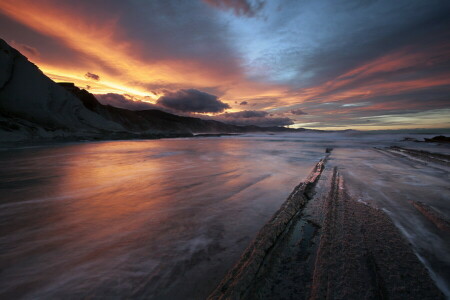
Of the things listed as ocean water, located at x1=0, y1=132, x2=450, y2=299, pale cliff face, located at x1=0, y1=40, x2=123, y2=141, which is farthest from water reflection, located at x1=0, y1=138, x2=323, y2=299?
pale cliff face, located at x1=0, y1=40, x2=123, y2=141

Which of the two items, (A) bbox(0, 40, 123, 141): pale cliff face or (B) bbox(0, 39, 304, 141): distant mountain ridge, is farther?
(A) bbox(0, 40, 123, 141): pale cliff face

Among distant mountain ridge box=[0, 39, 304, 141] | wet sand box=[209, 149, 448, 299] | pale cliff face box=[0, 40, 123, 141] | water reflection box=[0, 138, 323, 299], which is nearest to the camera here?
wet sand box=[209, 149, 448, 299]

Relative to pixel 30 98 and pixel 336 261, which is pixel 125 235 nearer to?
pixel 336 261

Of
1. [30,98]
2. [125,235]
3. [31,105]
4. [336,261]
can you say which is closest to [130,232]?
[125,235]

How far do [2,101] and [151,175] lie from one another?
93.8ft

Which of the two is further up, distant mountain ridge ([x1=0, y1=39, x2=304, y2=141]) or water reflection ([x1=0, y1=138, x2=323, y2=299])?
distant mountain ridge ([x1=0, y1=39, x2=304, y2=141])

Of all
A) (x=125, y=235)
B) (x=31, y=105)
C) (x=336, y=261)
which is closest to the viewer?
(x=336, y=261)

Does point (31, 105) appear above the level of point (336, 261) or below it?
above

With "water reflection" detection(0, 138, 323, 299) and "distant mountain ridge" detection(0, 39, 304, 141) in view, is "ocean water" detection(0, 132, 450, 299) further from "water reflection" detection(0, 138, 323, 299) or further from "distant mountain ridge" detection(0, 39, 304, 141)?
"distant mountain ridge" detection(0, 39, 304, 141)

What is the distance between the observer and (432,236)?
2.32 meters

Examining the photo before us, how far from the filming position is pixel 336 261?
6.06 feet

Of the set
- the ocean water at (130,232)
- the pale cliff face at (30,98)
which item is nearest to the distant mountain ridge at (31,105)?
the pale cliff face at (30,98)

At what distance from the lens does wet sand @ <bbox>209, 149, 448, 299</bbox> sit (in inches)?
58.8

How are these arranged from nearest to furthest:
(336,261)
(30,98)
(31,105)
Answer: (336,261) → (31,105) → (30,98)
